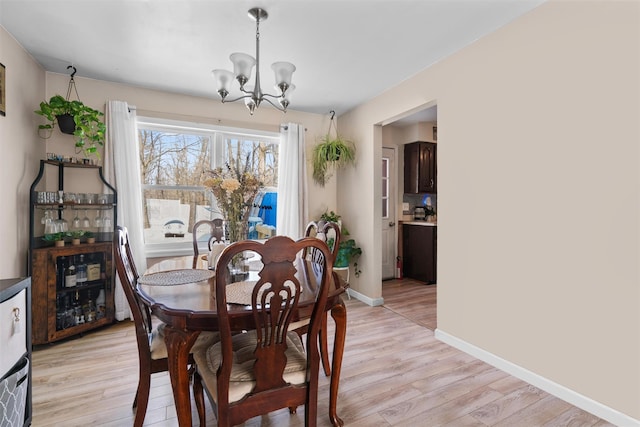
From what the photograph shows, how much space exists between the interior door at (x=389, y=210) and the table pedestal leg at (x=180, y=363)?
4.10m

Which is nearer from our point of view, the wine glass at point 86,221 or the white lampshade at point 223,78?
the white lampshade at point 223,78

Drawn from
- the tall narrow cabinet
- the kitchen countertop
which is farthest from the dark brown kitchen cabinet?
the tall narrow cabinet

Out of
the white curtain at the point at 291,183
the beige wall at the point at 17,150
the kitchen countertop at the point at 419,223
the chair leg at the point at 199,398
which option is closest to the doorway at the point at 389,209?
the kitchen countertop at the point at 419,223

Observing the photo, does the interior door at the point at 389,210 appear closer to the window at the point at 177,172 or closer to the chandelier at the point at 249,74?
the window at the point at 177,172

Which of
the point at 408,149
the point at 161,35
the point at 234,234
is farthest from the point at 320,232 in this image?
the point at 408,149

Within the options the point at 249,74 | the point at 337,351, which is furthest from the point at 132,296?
the point at 249,74

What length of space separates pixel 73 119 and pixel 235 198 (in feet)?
6.97

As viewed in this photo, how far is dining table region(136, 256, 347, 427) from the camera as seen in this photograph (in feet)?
4.07

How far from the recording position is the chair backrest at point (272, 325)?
3.83 ft

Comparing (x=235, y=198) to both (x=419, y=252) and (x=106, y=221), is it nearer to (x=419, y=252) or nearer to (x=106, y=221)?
(x=106, y=221)

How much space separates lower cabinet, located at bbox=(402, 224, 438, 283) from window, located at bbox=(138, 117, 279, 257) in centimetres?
252

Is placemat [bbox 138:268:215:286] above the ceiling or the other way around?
the other way around

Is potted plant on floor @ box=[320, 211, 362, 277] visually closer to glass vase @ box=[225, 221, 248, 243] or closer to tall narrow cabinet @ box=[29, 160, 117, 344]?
glass vase @ box=[225, 221, 248, 243]

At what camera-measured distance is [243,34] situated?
2.36 meters
